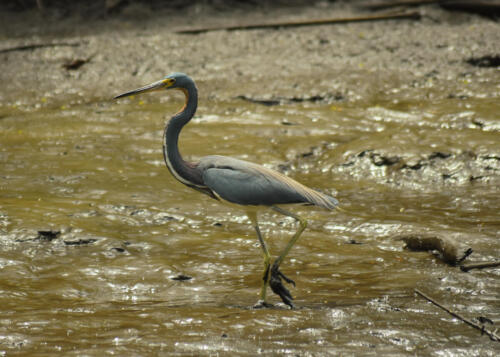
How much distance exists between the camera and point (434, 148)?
8125 millimetres

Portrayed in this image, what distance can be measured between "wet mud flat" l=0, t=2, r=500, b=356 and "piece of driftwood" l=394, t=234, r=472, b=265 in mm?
20

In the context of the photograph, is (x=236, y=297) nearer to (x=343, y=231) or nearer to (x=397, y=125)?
(x=343, y=231)

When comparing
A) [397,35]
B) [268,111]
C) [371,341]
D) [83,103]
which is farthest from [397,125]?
[371,341]

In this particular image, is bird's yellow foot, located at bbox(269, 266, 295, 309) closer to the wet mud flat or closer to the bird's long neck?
the wet mud flat

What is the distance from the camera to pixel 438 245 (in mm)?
5461

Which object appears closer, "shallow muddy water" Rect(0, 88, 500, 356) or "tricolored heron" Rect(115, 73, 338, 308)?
"shallow muddy water" Rect(0, 88, 500, 356)

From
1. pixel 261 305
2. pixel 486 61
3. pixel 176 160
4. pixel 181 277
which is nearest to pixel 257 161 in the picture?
pixel 181 277

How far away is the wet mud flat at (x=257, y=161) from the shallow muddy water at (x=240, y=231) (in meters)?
0.02

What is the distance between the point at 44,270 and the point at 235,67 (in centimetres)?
752

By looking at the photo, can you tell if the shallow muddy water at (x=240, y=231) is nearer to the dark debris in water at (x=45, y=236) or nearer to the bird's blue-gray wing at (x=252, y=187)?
the dark debris in water at (x=45, y=236)

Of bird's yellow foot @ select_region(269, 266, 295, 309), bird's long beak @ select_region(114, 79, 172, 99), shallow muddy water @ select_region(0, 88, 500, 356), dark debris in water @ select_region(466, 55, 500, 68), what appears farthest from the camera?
dark debris in water @ select_region(466, 55, 500, 68)

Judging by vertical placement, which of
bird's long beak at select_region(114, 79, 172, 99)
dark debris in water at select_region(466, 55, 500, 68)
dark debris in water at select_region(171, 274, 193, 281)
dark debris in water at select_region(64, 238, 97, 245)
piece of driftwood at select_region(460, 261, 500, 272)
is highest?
bird's long beak at select_region(114, 79, 172, 99)

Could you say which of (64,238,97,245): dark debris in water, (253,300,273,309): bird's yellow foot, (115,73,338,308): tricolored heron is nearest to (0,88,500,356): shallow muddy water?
(64,238,97,245): dark debris in water

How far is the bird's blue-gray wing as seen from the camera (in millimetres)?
4605
